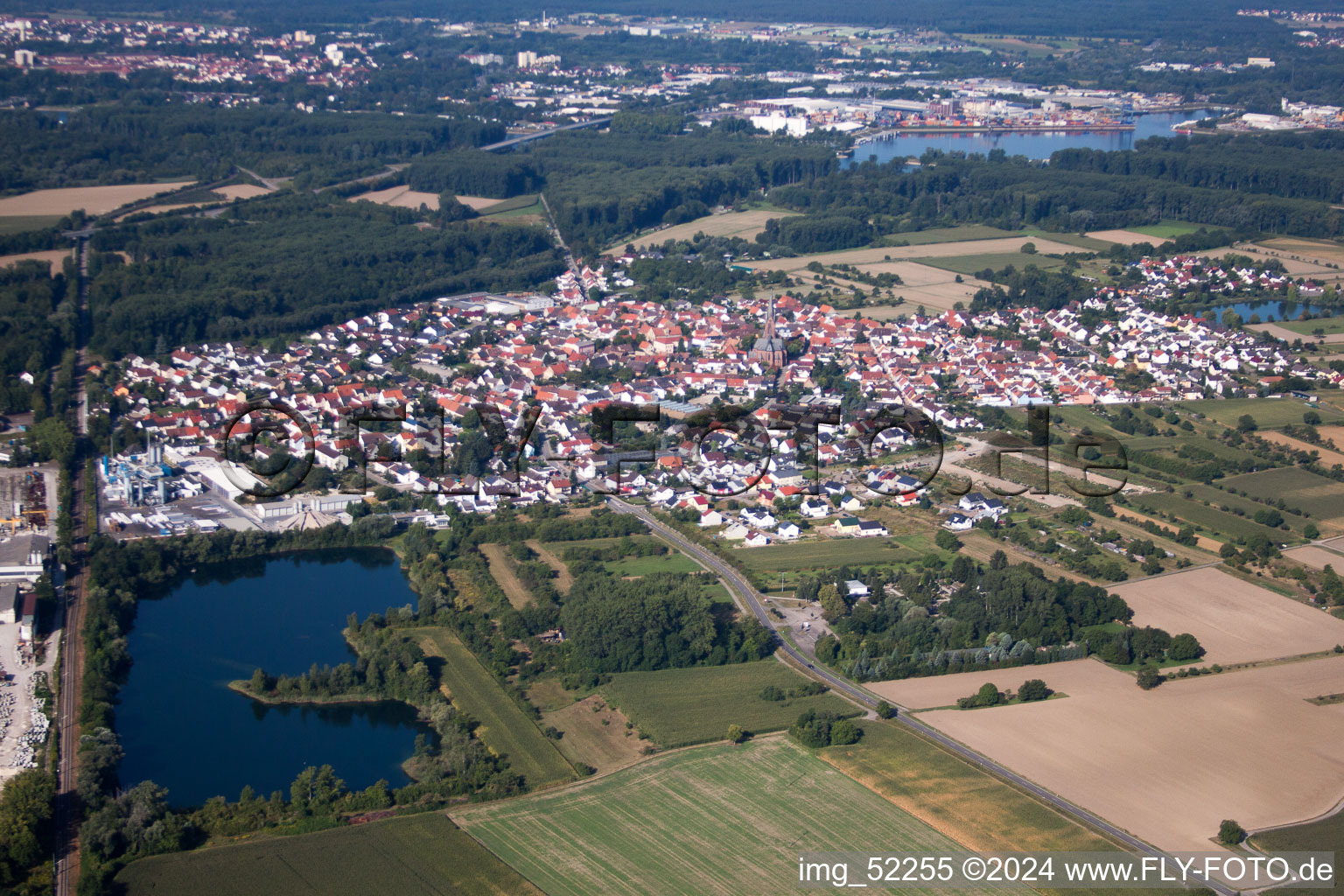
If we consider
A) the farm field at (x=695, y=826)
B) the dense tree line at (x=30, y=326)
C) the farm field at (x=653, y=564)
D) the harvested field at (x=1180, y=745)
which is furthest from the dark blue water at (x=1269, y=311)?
the dense tree line at (x=30, y=326)

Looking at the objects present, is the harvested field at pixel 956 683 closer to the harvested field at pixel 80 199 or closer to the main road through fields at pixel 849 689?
the main road through fields at pixel 849 689

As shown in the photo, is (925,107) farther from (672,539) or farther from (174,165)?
(672,539)

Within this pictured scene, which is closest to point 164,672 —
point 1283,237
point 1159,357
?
point 1159,357

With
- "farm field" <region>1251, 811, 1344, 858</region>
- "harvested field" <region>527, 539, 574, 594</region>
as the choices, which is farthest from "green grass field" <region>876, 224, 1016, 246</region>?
"farm field" <region>1251, 811, 1344, 858</region>

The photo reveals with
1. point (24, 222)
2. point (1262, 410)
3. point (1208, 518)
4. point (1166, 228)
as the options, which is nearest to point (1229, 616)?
point (1208, 518)

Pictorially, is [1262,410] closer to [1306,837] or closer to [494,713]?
[1306,837]
